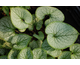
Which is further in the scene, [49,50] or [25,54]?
[49,50]

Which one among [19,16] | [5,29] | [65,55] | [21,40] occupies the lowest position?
[65,55]

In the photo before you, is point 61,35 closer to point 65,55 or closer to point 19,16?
point 65,55

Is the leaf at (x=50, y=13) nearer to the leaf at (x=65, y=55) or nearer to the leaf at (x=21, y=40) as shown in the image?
the leaf at (x=21, y=40)

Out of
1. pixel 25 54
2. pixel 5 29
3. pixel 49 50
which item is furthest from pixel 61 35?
pixel 5 29

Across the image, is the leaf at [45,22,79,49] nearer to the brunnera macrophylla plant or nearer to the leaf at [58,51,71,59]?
the brunnera macrophylla plant

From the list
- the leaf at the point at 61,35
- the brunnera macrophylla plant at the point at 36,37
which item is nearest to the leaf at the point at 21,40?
the brunnera macrophylla plant at the point at 36,37

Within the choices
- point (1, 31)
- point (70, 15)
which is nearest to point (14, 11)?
point (1, 31)

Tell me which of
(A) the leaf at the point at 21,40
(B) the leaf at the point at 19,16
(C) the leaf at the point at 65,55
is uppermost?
(B) the leaf at the point at 19,16
